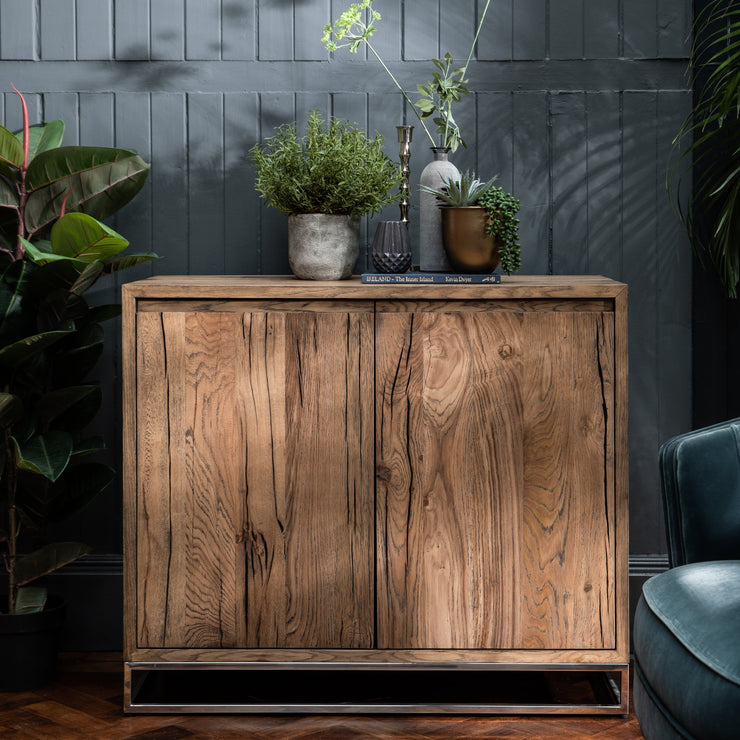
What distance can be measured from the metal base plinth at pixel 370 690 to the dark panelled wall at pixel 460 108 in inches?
15.1

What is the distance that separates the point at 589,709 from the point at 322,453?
0.88 meters

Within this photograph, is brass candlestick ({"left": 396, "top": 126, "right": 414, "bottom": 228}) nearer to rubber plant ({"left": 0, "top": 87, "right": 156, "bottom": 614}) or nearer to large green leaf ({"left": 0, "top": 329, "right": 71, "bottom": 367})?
rubber plant ({"left": 0, "top": 87, "right": 156, "bottom": 614})

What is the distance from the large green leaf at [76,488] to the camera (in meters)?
2.16

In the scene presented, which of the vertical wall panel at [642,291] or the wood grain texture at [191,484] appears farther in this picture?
the vertical wall panel at [642,291]

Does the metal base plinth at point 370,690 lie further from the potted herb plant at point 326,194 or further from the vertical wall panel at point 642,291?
the potted herb plant at point 326,194

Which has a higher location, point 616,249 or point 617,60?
point 617,60

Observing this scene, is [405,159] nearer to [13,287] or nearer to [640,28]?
[640,28]

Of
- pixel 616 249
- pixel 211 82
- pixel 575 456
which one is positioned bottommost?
pixel 575 456

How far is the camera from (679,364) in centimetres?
239

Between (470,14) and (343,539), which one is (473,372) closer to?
(343,539)

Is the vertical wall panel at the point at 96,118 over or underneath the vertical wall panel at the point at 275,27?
underneath

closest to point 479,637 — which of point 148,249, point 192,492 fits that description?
point 192,492

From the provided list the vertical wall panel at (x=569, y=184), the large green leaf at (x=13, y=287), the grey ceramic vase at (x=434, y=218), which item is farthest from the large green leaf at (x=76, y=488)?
the vertical wall panel at (x=569, y=184)

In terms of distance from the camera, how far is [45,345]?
1.97m
